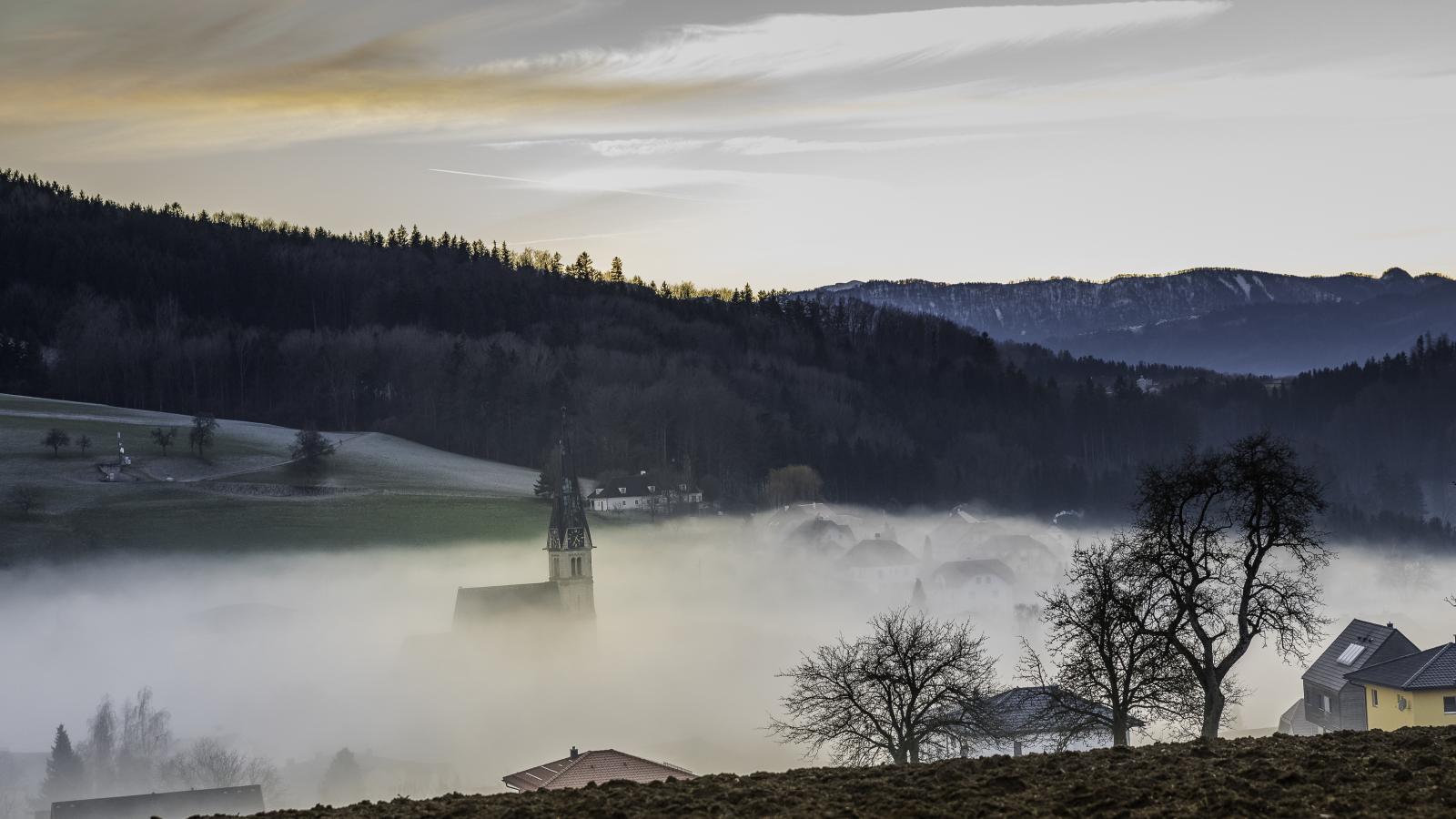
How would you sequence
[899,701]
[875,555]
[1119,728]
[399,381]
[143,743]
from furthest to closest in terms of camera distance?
[399,381] < [875,555] < [143,743] < [899,701] < [1119,728]

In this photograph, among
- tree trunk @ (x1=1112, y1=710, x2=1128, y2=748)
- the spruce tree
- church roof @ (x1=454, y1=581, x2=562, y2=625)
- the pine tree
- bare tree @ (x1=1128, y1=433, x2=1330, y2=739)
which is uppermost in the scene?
bare tree @ (x1=1128, y1=433, x2=1330, y2=739)

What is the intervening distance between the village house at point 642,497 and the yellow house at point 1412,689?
9253 centimetres

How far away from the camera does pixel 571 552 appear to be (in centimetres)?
8944

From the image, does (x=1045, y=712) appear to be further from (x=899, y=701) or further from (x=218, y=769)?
(x=218, y=769)

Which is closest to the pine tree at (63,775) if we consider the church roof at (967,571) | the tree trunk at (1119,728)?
the tree trunk at (1119,728)

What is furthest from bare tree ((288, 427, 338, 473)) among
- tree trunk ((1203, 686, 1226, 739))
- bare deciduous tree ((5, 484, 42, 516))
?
tree trunk ((1203, 686, 1226, 739))

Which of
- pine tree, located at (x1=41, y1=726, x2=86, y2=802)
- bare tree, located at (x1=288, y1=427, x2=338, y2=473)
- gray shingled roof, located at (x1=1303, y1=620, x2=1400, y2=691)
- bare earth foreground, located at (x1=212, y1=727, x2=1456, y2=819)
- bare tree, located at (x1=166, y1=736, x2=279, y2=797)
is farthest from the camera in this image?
bare tree, located at (x1=288, y1=427, x2=338, y2=473)

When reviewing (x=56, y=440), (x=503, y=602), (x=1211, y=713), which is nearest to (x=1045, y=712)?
(x=1211, y=713)

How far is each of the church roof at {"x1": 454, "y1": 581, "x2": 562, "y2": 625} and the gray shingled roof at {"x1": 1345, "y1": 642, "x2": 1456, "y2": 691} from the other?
176 feet

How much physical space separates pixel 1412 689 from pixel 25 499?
95.0 m

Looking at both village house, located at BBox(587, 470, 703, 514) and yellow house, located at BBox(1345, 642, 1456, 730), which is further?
village house, located at BBox(587, 470, 703, 514)

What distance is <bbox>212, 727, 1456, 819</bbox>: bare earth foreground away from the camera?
14.9 meters

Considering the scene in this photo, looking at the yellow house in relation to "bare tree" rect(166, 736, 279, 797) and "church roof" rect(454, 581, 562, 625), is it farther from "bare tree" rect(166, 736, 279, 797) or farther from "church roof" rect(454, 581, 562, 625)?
"church roof" rect(454, 581, 562, 625)

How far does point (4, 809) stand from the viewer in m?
51.5
